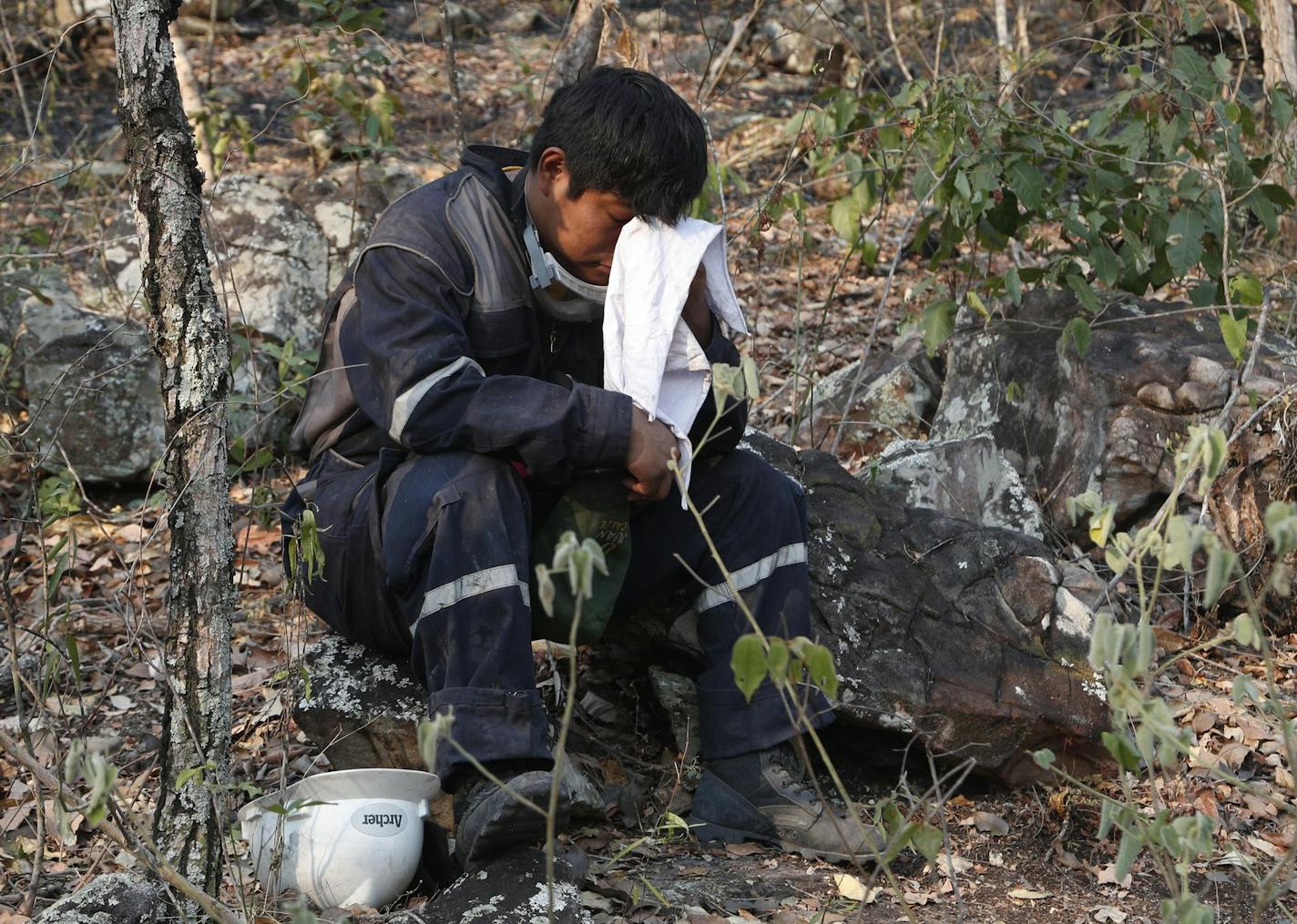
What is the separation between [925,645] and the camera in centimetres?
357

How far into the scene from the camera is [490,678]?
278 centimetres

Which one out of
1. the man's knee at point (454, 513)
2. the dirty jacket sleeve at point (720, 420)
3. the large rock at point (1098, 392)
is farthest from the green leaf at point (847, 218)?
the man's knee at point (454, 513)

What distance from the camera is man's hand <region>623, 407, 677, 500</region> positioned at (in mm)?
3033

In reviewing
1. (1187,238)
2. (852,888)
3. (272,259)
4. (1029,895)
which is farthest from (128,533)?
(1187,238)

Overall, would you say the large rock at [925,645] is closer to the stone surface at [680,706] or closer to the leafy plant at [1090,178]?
the stone surface at [680,706]

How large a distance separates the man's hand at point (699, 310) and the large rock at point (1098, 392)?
1.77 metres

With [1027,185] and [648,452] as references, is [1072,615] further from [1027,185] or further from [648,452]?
[1027,185]

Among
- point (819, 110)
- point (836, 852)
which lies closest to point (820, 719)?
point (836, 852)

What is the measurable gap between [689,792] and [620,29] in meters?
3.51

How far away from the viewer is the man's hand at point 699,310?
3.26m

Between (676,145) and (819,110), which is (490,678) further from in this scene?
(819,110)

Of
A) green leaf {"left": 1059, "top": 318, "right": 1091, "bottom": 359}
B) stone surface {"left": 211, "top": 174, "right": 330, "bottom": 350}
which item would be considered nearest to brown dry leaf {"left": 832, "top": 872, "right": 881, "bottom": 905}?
green leaf {"left": 1059, "top": 318, "right": 1091, "bottom": 359}

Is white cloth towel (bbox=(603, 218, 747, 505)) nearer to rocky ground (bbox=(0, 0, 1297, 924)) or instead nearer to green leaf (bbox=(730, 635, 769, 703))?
rocky ground (bbox=(0, 0, 1297, 924))

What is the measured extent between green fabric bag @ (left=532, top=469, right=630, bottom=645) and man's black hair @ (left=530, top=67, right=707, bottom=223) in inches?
26.9
